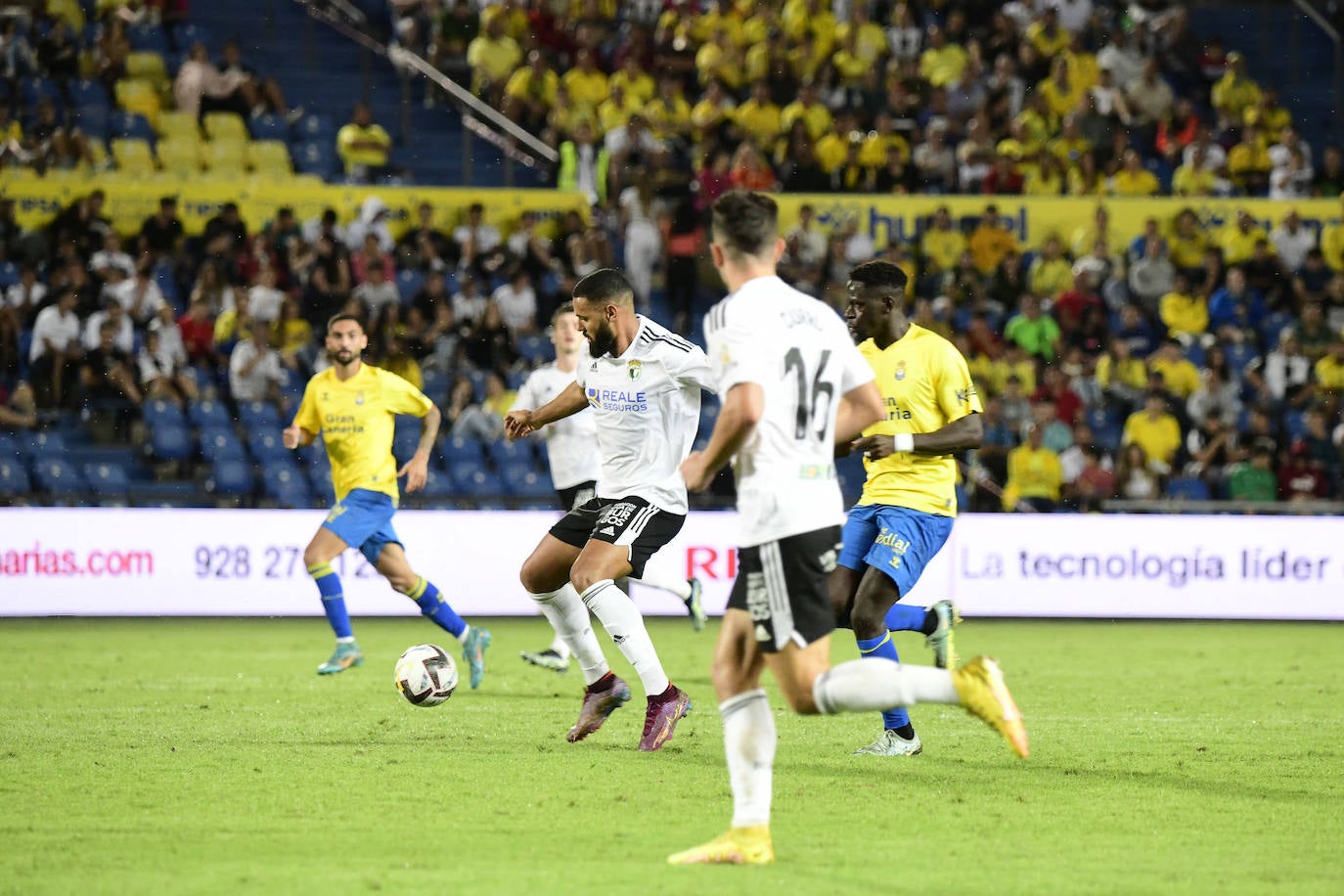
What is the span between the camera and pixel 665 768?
26.8ft

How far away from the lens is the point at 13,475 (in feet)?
57.8

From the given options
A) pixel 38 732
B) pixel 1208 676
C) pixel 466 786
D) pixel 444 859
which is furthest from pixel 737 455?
pixel 1208 676

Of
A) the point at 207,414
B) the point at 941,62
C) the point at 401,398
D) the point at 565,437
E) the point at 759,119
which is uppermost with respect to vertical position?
the point at 941,62

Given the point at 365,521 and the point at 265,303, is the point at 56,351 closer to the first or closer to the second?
the point at 265,303

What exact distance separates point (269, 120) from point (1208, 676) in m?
14.4

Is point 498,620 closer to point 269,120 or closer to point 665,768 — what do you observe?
point 269,120

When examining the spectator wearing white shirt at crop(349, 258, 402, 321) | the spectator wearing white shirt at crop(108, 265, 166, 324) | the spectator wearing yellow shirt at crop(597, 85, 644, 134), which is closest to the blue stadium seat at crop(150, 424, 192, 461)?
the spectator wearing white shirt at crop(108, 265, 166, 324)

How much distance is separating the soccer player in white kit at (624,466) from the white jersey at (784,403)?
8.99ft

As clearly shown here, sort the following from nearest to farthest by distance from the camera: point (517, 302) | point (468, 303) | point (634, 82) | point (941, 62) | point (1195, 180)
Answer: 1. point (468, 303)
2. point (517, 302)
3. point (634, 82)
4. point (1195, 180)
5. point (941, 62)

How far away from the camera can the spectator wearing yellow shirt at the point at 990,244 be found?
21562mm

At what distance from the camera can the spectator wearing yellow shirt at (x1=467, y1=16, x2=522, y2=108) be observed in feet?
75.8

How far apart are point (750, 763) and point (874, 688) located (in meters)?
0.50

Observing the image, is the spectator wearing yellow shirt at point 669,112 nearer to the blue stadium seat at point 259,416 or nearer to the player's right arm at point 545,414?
the blue stadium seat at point 259,416

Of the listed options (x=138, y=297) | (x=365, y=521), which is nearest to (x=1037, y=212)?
(x=138, y=297)
